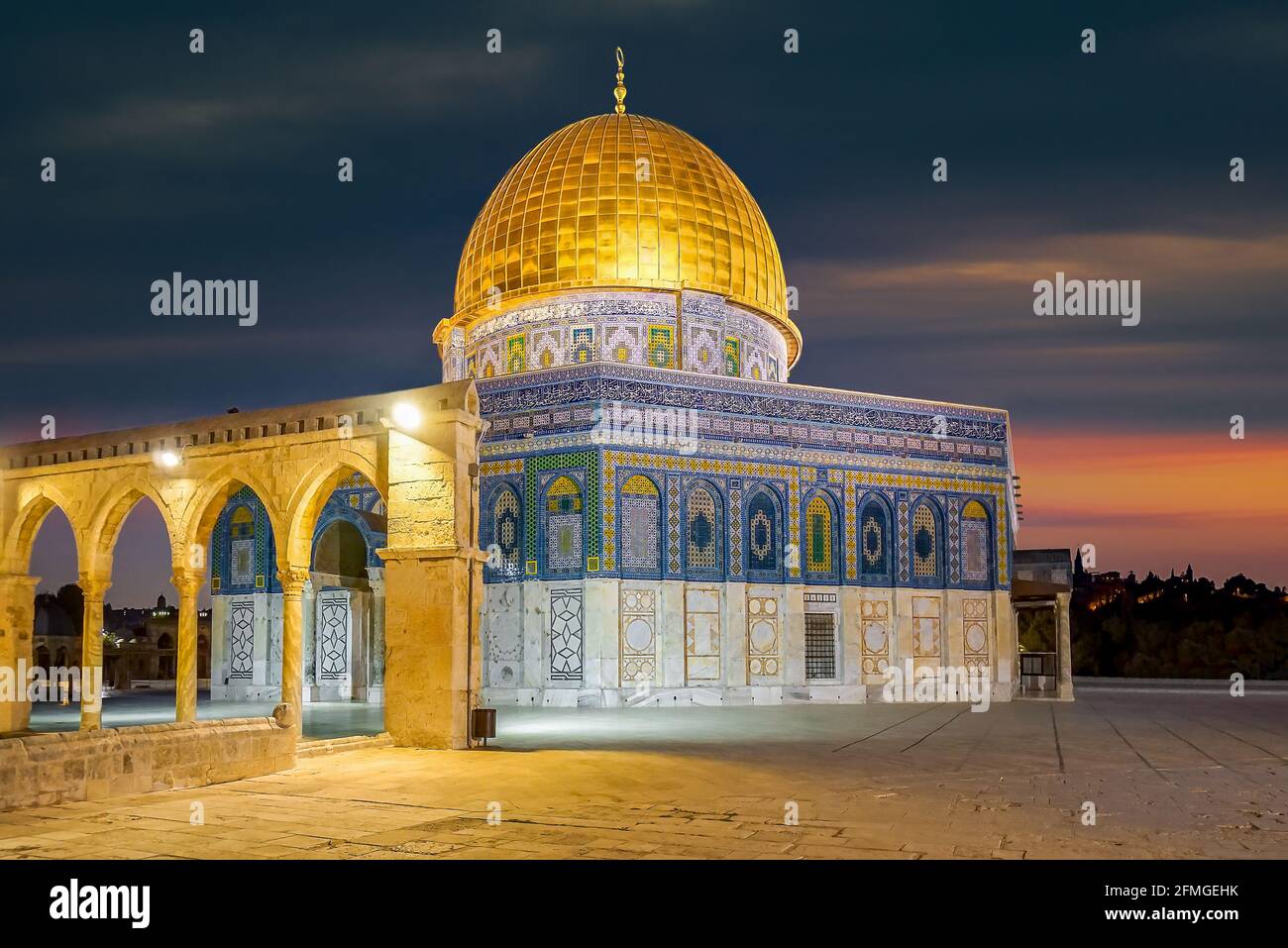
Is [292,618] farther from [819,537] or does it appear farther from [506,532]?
[819,537]

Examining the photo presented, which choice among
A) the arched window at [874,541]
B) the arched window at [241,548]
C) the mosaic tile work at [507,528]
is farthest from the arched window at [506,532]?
the arched window at [874,541]

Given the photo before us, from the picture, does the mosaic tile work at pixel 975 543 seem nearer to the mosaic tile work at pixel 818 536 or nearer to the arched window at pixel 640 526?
the mosaic tile work at pixel 818 536

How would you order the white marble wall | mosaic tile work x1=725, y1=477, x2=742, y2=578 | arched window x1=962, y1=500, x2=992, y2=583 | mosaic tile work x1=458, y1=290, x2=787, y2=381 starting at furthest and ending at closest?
mosaic tile work x1=458, y1=290, x2=787, y2=381 → arched window x1=962, y1=500, x2=992, y2=583 → mosaic tile work x1=725, y1=477, x2=742, y2=578 → the white marble wall

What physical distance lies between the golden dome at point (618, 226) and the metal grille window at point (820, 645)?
8.10 m

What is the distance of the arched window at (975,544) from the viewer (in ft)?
80.6

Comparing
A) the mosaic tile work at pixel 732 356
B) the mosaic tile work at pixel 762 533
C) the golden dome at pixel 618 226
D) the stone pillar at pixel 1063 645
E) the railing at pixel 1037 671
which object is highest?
the golden dome at pixel 618 226

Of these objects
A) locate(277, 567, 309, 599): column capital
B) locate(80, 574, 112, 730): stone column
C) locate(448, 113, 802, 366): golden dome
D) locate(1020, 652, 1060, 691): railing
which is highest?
locate(448, 113, 802, 366): golden dome

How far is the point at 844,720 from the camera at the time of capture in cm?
1731

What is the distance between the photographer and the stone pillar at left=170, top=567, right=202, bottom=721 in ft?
47.6

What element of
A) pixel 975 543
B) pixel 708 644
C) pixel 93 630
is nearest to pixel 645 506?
pixel 708 644

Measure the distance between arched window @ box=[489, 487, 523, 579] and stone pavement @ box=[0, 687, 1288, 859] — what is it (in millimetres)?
7948

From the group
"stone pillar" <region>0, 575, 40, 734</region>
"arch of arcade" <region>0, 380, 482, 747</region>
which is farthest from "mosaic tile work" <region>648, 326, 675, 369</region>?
"stone pillar" <region>0, 575, 40, 734</region>

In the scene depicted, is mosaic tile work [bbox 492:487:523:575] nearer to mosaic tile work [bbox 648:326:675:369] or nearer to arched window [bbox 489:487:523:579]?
arched window [bbox 489:487:523:579]

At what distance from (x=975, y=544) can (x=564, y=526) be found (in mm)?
8992
